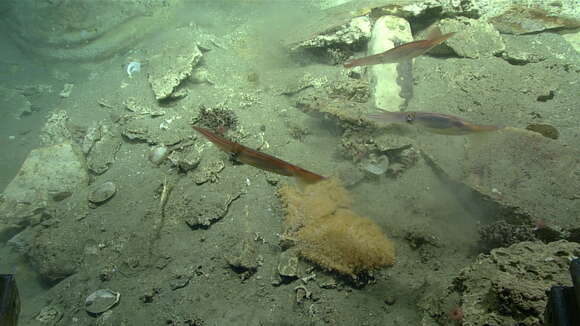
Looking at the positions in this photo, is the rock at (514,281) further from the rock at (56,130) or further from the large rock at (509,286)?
the rock at (56,130)

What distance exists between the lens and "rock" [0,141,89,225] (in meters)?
7.02

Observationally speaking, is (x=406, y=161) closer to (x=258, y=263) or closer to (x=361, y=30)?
(x=258, y=263)

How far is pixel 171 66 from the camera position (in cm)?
796

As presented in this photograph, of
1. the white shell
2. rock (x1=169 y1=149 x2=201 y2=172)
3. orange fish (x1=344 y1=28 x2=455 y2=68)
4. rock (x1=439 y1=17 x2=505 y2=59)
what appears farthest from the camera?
rock (x1=439 y1=17 x2=505 y2=59)

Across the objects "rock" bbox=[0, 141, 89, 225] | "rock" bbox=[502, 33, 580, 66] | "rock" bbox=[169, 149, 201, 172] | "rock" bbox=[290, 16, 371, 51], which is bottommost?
"rock" bbox=[0, 141, 89, 225]

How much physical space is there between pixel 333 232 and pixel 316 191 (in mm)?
866

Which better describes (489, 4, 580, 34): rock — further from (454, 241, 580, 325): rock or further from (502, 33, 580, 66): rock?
(454, 241, 580, 325): rock

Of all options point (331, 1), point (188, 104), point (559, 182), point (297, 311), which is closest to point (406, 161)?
point (559, 182)

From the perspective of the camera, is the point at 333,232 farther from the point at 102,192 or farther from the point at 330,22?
the point at 330,22

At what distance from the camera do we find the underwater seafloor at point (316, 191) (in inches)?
145

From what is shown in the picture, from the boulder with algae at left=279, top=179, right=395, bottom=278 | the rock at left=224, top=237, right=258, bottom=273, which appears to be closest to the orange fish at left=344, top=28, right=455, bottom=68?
the boulder with algae at left=279, top=179, right=395, bottom=278

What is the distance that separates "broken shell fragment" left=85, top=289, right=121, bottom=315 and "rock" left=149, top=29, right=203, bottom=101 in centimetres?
463

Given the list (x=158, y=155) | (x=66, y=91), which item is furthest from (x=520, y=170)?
(x=66, y=91)

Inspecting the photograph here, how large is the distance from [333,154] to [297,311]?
286 centimetres
